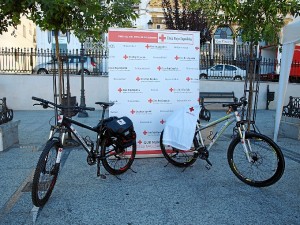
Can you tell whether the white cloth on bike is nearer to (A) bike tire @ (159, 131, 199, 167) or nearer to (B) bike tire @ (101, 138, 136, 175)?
(A) bike tire @ (159, 131, 199, 167)

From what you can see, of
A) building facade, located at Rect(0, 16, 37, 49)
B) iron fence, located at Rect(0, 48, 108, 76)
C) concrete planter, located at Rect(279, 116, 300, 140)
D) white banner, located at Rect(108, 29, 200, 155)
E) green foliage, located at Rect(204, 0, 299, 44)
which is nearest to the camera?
white banner, located at Rect(108, 29, 200, 155)

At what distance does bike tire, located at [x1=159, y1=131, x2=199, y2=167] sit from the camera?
468 cm

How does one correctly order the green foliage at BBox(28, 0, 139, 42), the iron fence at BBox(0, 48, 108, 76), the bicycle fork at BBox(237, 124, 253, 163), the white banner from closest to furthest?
the bicycle fork at BBox(237, 124, 253, 163), the white banner, the green foliage at BBox(28, 0, 139, 42), the iron fence at BBox(0, 48, 108, 76)

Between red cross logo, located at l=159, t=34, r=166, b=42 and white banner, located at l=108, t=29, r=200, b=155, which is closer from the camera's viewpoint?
white banner, located at l=108, t=29, r=200, b=155

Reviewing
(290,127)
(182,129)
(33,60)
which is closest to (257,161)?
(182,129)

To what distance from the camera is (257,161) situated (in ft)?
13.4

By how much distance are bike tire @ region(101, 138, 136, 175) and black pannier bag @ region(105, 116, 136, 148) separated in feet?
0.37

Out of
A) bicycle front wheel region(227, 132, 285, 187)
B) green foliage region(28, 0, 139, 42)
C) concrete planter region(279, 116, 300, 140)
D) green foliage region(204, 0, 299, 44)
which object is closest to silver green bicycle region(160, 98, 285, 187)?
bicycle front wheel region(227, 132, 285, 187)

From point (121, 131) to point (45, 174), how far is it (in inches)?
47.2

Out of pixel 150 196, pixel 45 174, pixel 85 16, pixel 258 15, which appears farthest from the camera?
pixel 258 15

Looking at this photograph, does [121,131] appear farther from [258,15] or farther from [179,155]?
[258,15]

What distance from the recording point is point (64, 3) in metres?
5.20

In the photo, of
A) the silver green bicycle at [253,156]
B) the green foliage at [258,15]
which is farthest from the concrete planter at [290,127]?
the silver green bicycle at [253,156]

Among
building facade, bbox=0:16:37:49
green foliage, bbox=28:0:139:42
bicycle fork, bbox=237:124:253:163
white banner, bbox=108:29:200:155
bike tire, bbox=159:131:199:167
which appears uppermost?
building facade, bbox=0:16:37:49
